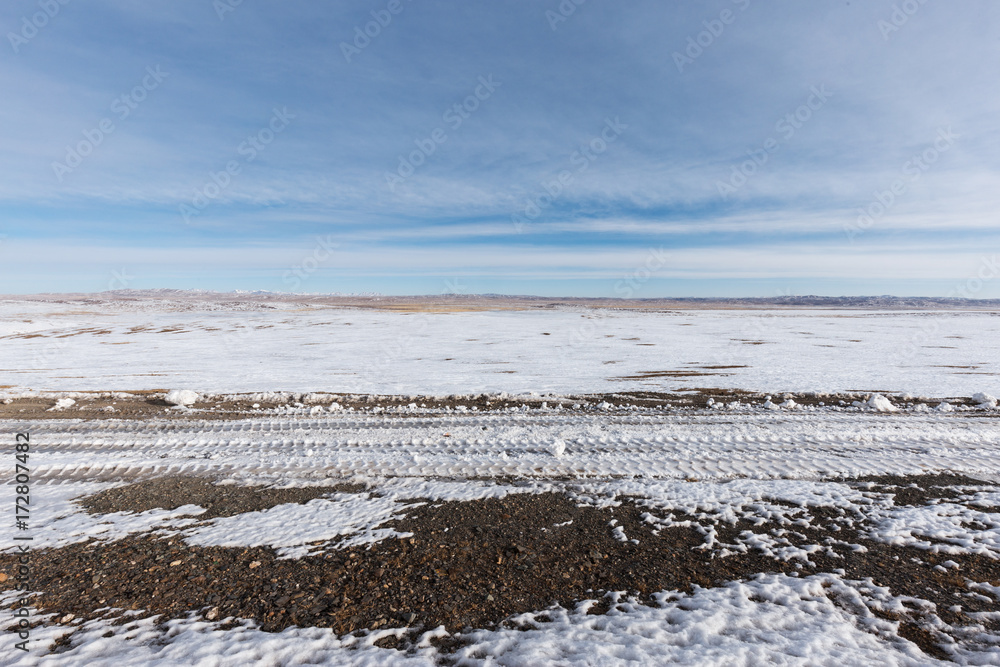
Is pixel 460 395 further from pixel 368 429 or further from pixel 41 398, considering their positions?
pixel 41 398

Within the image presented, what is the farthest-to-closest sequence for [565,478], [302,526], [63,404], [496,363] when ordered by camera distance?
[496,363] < [63,404] < [565,478] < [302,526]

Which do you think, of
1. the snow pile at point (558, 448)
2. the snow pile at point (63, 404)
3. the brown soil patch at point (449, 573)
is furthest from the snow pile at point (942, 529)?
the snow pile at point (63, 404)

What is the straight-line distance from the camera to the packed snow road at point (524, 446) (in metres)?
7.61

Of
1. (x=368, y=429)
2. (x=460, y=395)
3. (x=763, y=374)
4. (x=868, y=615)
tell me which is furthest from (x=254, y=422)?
(x=763, y=374)

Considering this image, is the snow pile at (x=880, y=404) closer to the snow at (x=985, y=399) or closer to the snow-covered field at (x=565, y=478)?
the snow-covered field at (x=565, y=478)

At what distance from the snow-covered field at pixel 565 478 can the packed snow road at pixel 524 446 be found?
2.2 inches

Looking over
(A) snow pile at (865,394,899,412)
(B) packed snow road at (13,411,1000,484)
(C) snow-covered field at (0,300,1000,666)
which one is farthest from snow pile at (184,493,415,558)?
(A) snow pile at (865,394,899,412)

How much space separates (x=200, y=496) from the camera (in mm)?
6652

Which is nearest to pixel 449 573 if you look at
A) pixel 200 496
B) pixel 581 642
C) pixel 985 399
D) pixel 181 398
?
pixel 581 642

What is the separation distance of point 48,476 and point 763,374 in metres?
20.0

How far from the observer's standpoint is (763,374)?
669 inches

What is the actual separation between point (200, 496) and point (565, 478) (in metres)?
5.61

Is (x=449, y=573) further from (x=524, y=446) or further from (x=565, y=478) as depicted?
(x=524, y=446)

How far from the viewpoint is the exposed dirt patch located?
20.6 feet
